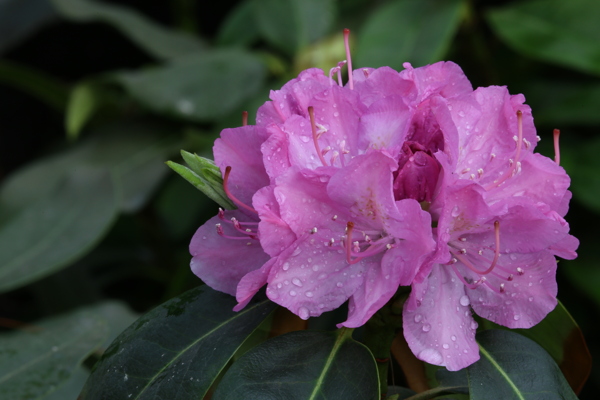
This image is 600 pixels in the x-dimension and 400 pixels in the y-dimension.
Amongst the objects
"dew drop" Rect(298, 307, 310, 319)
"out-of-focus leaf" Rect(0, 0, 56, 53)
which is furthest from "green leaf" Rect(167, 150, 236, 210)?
"out-of-focus leaf" Rect(0, 0, 56, 53)

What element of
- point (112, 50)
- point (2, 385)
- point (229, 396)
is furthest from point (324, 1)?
point (229, 396)

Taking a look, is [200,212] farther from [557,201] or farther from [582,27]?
[557,201]

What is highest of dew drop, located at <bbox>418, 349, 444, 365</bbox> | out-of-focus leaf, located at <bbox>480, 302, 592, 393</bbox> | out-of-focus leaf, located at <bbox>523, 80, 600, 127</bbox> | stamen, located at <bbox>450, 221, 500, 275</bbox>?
stamen, located at <bbox>450, 221, 500, 275</bbox>

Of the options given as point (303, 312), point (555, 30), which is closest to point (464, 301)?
point (303, 312)

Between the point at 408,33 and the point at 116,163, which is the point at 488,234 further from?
the point at 116,163

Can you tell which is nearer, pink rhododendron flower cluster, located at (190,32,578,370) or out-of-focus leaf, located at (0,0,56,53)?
pink rhododendron flower cluster, located at (190,32,578,370)

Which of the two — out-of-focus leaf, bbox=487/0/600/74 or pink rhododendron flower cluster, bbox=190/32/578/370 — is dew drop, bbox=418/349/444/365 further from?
out-of-focus leaf, bbox=487/0/600/74

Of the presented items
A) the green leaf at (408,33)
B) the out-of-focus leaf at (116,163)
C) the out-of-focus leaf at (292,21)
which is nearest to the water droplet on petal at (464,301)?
the green leaf at (408,33)

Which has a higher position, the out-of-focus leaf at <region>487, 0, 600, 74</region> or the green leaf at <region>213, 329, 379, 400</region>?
the green leaf at <region>213, 329, 379, 400</region>
